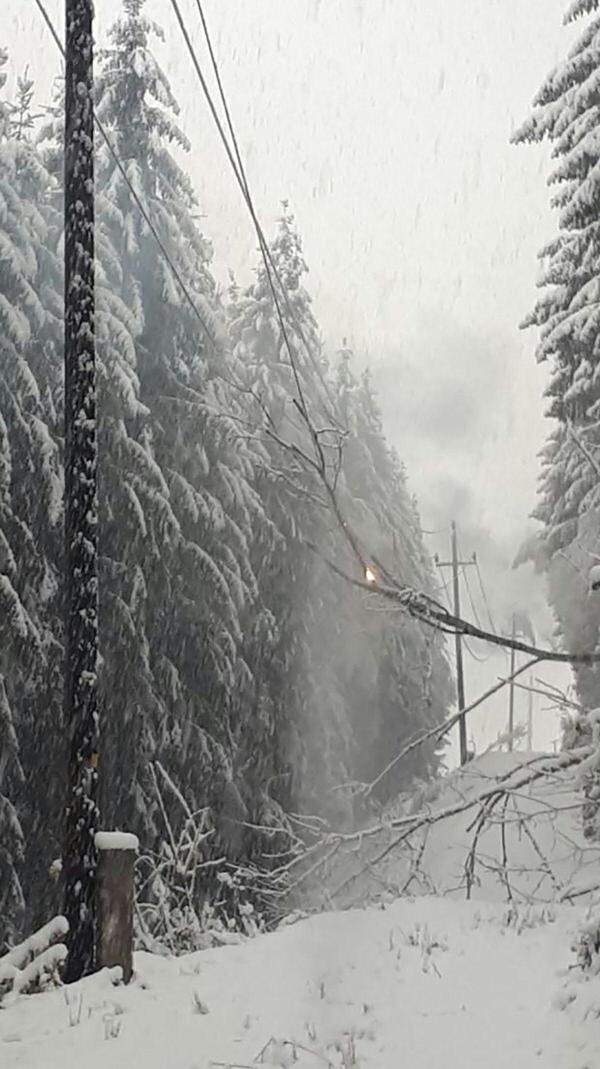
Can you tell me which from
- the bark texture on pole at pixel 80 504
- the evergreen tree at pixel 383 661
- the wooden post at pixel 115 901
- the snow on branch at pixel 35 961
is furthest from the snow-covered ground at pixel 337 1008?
the evergreen tree at pixel 383 661

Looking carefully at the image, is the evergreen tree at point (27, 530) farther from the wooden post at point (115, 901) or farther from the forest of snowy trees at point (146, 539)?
the wooden post at point (115, 901)

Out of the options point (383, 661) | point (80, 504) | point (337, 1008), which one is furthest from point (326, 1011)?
point (383, 661)

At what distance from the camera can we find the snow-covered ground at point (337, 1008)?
19.9 ft

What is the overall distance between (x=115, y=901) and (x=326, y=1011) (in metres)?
1.73

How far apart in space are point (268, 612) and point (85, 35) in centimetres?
1443

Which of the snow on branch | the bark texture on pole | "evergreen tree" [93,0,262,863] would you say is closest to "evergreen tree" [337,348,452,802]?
"evergreen tree" [93,0,262,863]

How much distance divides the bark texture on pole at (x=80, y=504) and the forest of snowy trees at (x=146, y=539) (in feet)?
12.5

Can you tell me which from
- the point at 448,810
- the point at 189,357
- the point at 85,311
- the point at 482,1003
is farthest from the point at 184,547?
the point at 448,810

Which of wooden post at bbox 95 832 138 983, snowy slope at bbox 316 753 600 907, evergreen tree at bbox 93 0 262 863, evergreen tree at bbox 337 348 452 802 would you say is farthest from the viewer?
evergreen tree at bbox 337 348 452 802

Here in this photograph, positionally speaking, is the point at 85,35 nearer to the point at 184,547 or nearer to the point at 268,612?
the point at 184,547

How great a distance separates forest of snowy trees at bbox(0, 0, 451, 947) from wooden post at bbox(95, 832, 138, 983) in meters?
5.30

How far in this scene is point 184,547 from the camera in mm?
18781

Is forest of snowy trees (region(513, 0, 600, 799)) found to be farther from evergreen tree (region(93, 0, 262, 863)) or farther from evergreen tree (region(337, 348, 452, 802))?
evergreen tree (region(337, 348, 452, 802))

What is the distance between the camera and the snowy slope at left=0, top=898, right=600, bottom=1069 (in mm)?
6113
